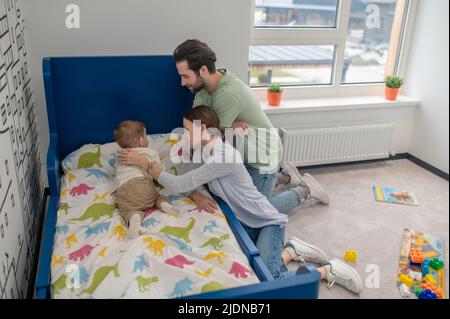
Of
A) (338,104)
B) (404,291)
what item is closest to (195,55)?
(404,291)

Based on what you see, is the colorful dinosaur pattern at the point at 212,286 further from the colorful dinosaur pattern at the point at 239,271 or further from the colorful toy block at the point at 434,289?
the colorful toy block at the point at 434,289

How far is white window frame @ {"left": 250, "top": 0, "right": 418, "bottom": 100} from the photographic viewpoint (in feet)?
10.5

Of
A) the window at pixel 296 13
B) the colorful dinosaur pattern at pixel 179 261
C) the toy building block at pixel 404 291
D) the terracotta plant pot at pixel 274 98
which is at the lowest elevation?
the toy building block at pixel 404 291

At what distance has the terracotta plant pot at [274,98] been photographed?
314cm

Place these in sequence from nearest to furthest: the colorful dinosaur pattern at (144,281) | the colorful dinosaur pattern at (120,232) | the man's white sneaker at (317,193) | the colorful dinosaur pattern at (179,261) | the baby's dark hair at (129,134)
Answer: the colorful dinosaur pattern at (144,281), the colorful dinosaur pattern at (179,261), the colorful dinosaur pattern at (120,232), the baby's dark hair at (129,134), the man's white sneaker at (317,193)

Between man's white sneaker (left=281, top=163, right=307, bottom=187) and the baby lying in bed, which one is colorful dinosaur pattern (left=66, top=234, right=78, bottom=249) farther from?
man's white sneaker (left=281, top=163, right=307, bottom=187)

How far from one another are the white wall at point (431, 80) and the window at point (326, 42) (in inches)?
6.5

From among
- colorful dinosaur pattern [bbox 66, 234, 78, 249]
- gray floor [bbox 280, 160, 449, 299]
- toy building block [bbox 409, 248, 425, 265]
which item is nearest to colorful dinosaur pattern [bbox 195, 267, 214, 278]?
colorful dinosaur pattern [bbox 66, 234, 78, 249]

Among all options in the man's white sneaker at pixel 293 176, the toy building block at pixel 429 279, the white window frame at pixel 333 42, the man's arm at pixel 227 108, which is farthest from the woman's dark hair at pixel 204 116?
the white window frame at pixel 333 42

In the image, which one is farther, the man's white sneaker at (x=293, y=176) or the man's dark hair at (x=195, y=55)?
the man's white sneaker at (x=293, y=176)

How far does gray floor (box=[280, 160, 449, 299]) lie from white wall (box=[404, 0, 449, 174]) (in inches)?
A: 8.4

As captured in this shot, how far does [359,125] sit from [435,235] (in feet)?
3.76

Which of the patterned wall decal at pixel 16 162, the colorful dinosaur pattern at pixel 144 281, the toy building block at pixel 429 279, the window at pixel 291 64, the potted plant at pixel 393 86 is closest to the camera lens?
the colorful dinosaur pattern at pixel 144 281
